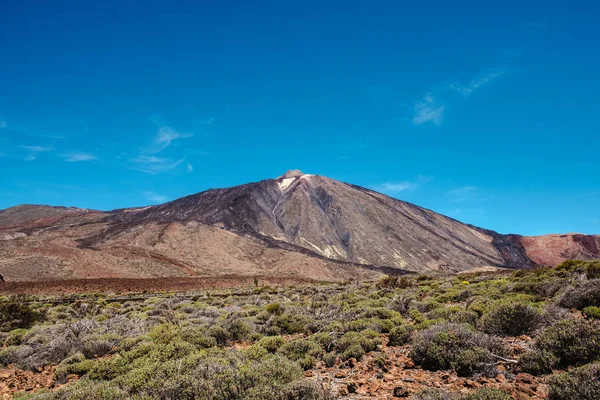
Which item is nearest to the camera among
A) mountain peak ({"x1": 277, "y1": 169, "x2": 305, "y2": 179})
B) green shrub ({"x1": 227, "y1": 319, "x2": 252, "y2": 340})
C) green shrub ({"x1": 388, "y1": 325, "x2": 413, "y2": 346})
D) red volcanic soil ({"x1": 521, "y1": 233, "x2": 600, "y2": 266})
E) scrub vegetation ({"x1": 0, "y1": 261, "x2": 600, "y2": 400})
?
scrub vegetation ({"x1": 0, "y1": 261, "x2": 600, "y2": 400})

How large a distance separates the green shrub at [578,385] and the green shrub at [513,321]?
321 centimetres

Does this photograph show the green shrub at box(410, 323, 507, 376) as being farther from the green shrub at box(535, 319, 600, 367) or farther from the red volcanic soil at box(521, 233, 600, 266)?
the red volcanic soil at box(521, 233, 600, 266)

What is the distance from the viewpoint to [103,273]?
57.5 meters

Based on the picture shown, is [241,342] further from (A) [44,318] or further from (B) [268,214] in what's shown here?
(B) [268,214]

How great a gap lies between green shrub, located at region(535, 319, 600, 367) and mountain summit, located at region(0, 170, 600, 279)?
212 feet

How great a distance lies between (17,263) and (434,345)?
69.4 metres

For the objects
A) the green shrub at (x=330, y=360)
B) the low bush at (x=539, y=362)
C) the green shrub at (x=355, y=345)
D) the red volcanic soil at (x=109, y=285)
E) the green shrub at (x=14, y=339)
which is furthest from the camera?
the red volcanic soil at (x=109, y=285)

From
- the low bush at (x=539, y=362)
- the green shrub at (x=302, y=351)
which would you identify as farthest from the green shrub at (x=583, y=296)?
the green shrub at (x=302, y=351)

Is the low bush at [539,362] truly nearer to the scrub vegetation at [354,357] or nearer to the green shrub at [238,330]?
the scrub vegetation at [354,357]

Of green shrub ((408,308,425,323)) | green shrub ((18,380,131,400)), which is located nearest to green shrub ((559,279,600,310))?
green shrub ((408,308,425,323))

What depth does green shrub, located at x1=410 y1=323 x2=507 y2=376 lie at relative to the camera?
5988 mm

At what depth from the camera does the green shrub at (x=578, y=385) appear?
166 inches

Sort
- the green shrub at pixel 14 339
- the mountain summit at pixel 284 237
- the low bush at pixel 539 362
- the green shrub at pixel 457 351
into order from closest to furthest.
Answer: the low bush at pixel 539 362
the green shrub at pixel 457 351
the green shrub at pixel 14 339
the mountain summit at pixel 284 237

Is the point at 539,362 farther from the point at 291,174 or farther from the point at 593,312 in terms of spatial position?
the point at 291,174
